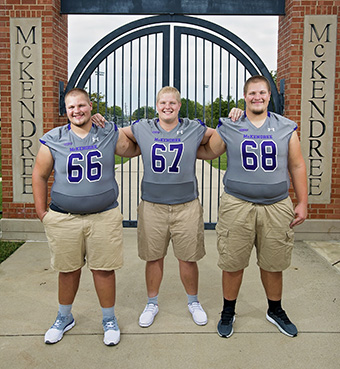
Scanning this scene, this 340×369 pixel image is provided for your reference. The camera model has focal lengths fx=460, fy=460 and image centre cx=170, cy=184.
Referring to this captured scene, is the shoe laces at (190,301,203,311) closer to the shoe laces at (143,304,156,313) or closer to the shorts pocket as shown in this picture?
the shoe laces at (143,304,156,313)

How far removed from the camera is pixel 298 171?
10.8 ft

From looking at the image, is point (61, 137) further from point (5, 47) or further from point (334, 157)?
point (334, 157)

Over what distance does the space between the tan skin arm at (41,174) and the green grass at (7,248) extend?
2176mm

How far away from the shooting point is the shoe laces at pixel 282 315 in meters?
3.40

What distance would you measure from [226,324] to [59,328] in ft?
3.94

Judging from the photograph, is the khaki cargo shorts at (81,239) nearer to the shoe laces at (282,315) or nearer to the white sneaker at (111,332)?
the white sneaker at (111,332)

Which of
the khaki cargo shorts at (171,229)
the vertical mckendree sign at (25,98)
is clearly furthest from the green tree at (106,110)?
the khaki cargo shorts at (171,229)

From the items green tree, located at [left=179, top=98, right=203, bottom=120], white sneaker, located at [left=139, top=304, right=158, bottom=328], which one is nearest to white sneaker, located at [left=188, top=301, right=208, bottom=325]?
white sneaker, located at [left=139, top=304, right=158, bottom=328]

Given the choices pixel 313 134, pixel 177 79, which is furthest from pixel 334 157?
pixel 177 79

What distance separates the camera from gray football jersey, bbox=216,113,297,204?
10.3 ft

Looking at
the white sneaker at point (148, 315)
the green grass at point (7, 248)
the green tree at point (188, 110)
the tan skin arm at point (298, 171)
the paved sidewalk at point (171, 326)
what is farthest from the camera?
the green tree at point (188, 110)

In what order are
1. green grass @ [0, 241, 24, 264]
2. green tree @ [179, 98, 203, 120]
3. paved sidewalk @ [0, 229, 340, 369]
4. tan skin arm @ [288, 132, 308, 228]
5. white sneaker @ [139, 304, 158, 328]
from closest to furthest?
paved sidewalk @ [0, 229, 340, 369] → tan skin arm @ [288, 132, 308, 228] → white sneaker @ [139, 304, 158, 328] → green grass @ [0, 241, 24, 264] → green tree @ [179, 98, 203, 120]

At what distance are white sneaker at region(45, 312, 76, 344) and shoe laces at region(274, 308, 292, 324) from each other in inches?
60.3

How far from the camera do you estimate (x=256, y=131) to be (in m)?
3.17
